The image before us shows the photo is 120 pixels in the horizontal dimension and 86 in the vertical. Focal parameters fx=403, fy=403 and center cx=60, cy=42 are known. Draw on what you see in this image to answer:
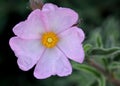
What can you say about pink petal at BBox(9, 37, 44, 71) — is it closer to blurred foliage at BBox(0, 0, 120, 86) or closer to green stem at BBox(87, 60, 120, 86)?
green stem at BBox(87, 60, 120, 86)

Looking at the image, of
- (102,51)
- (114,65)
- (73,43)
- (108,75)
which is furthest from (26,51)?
(108,75)

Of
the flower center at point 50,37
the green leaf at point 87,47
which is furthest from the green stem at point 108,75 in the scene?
the flower center at point 50,37

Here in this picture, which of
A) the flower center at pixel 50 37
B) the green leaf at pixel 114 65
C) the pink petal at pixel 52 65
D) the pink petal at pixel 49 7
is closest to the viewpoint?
the pink petal at pixel 49 7

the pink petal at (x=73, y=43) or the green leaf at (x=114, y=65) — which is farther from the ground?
the pink petal at (x=73, y=43)

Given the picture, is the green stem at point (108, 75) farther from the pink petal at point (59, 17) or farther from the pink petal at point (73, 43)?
the pink petal at point (59, 17)

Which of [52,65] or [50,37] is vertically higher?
[50,37]

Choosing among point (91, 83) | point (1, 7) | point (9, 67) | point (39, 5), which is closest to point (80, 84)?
point (91, 83)

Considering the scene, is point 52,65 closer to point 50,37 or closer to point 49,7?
point 50,37

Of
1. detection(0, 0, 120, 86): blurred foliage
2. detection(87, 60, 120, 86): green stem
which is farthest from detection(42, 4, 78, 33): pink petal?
detection(0, 0, 120, 86): blurred foliage

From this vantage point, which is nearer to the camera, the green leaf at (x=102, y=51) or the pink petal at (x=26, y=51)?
the pink petal at (x=26, y=51)

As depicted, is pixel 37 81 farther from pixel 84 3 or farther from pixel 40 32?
pixel 40 32
